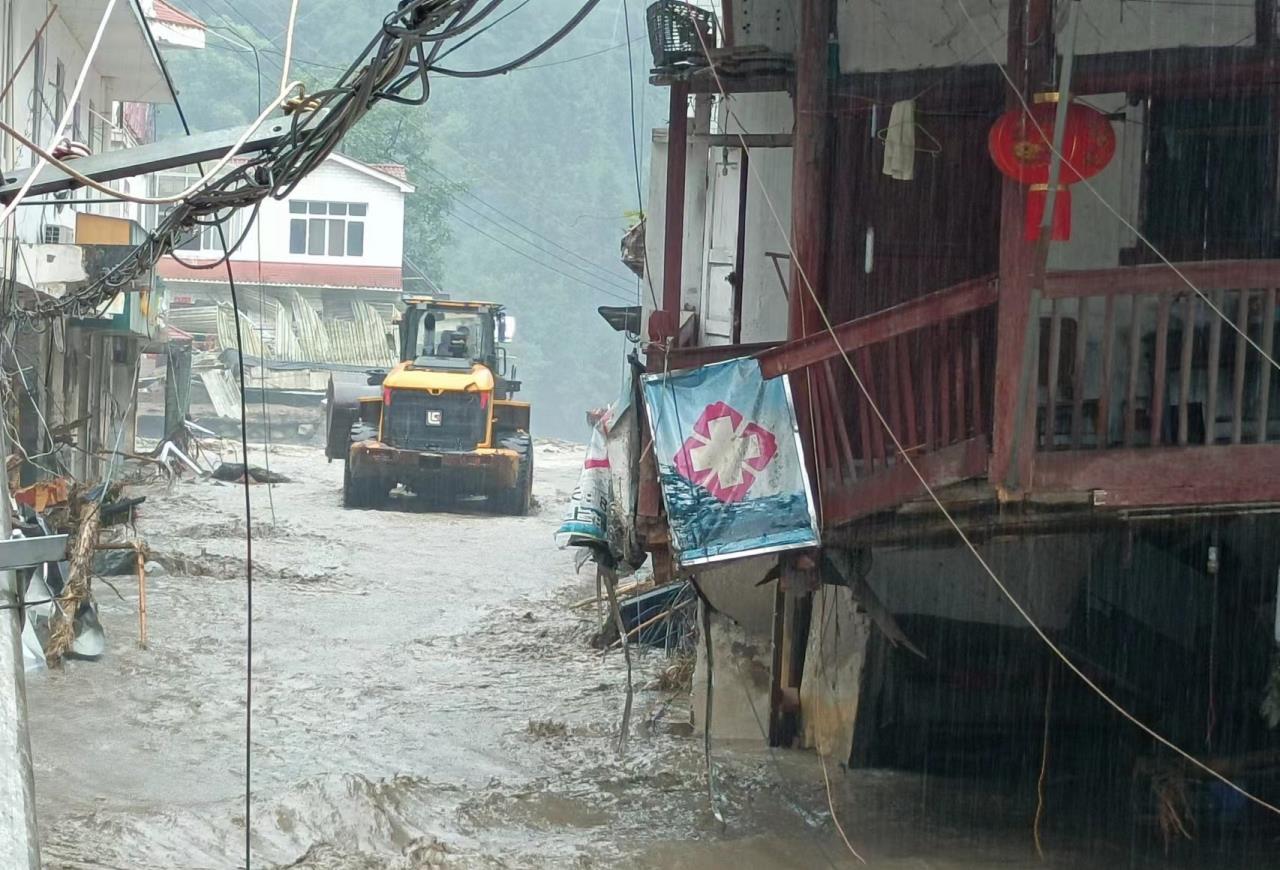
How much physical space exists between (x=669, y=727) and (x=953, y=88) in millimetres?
5638

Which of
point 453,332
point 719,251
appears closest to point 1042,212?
point 719,251

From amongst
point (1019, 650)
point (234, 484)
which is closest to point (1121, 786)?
point (1019, 650)

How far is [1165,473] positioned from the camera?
7020mm

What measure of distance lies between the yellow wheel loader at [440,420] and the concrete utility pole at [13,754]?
19780mm

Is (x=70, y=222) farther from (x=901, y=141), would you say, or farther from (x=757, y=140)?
(x=901, y=141)

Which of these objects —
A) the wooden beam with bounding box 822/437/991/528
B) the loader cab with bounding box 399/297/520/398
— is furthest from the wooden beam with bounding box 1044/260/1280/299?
the loader cab with bounding box 399/297/520/398

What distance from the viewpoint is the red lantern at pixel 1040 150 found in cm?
694

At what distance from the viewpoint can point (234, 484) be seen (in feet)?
92.5

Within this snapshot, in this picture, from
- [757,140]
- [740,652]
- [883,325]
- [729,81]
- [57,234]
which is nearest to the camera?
[883,325]

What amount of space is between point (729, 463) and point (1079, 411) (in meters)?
1.90

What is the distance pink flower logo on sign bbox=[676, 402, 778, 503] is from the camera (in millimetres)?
7797

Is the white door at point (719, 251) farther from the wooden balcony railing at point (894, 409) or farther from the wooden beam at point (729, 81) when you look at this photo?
the wooden balcony railing at point (894, 409)

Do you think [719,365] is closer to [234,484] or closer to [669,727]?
[669,727]

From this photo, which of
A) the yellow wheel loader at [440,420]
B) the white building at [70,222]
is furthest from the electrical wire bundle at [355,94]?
the yellow wheel loader at [440,420]
